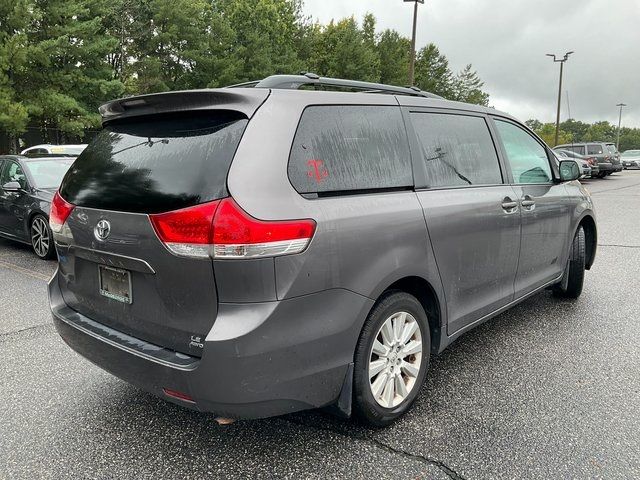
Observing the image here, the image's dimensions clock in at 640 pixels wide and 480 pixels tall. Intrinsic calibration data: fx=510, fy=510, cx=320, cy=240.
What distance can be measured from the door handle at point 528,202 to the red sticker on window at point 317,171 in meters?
1.90

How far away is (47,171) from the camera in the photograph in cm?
775

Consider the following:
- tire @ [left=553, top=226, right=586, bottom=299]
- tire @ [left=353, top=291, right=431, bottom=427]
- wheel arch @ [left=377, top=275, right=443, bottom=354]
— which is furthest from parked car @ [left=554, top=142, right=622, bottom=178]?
tire @ [left=353, top=291, right=431, bottom=427]

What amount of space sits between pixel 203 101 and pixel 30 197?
242 inches

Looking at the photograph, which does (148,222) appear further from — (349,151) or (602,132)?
(602,132)

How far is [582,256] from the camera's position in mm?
4770

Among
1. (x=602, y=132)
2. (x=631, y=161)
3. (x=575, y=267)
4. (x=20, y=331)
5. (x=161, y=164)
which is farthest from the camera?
(x=602, y=132)

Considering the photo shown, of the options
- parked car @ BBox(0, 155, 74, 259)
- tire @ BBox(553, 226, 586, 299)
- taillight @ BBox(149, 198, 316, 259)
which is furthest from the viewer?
parked car @ BBox(0, 155, 74, 259)

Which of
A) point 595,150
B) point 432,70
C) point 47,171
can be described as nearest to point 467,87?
point 432,70

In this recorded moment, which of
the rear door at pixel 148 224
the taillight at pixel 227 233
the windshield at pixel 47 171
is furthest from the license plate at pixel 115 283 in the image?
the windshield at pixel 47 171

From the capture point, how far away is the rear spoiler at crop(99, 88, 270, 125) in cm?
230

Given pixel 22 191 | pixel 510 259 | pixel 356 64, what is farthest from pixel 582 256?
pixel 356 64

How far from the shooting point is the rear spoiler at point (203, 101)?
2297 millimetres

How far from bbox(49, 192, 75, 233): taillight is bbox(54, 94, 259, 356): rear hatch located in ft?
0.13

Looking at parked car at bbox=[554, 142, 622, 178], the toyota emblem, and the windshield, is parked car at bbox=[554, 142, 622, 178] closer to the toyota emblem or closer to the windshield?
the windshield
